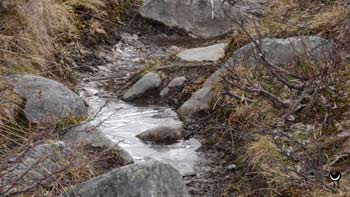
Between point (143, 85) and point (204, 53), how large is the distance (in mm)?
1060

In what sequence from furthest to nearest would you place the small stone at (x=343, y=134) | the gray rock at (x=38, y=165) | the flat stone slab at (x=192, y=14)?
1. the flat stone slab at (x=192, y=14)
2. the small stone at (x=343, y=134)
3. the gray rock at (x=38, y=165)

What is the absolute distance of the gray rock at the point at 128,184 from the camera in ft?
13.1

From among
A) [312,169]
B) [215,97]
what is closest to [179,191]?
[312,169]

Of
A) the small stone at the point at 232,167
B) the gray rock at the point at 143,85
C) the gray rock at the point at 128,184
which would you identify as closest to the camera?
the gray rock at the point at 128,184

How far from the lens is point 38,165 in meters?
4.12

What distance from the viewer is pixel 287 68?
578 cm

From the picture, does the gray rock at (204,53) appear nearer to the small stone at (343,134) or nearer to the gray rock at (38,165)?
the small stone at (343,134)

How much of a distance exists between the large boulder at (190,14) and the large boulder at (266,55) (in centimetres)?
263

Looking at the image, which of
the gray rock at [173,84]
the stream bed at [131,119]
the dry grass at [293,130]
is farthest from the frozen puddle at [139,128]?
the dry grass at [293,130]

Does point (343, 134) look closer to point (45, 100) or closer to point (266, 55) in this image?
point (266, 55)

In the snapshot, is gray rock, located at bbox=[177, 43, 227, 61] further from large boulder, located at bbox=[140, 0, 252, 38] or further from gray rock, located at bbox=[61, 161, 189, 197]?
gray rock, located at bbox=[61, 161, 189, 197]

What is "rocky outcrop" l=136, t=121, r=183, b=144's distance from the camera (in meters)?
5.61

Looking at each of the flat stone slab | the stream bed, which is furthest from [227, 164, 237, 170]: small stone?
the flat stone slab

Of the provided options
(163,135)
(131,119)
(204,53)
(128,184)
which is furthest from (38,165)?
(204,53)
